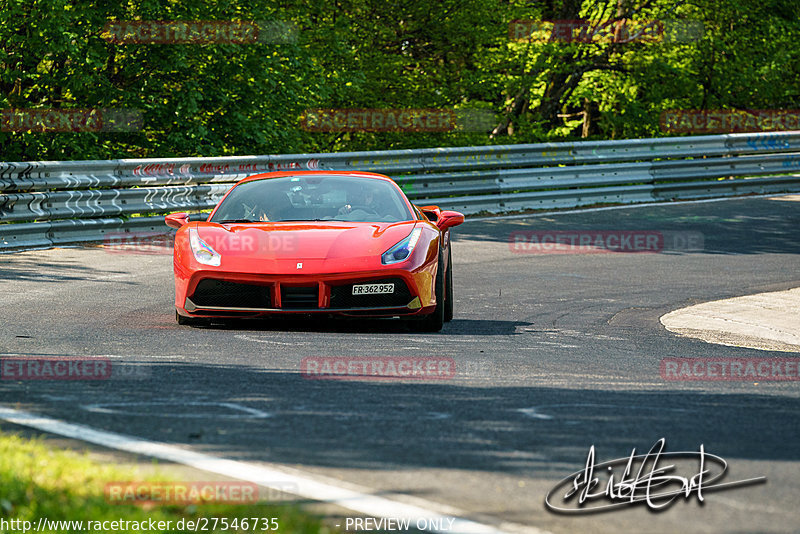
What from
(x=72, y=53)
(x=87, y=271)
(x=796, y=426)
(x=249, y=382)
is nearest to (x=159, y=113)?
(x=72, y=53)

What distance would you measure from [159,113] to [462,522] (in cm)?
1601

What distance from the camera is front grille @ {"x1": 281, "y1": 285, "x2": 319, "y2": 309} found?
8.95 metres

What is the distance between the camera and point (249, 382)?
21.9ft

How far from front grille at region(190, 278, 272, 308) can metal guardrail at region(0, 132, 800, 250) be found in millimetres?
6152

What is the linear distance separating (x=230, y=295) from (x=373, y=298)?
3.57 ft

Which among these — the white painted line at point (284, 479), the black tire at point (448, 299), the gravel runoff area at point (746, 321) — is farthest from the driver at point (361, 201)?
the white painted line at point (284, 479)

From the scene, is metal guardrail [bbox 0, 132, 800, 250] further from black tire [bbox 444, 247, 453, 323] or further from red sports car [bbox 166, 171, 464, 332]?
black tire [bbox 444, 247, 453, 323]

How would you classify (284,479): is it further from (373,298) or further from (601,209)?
(601,209)

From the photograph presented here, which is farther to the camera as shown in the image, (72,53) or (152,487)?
(72,53)

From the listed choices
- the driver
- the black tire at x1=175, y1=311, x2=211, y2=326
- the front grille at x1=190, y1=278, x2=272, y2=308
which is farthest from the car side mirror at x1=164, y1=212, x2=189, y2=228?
the driver

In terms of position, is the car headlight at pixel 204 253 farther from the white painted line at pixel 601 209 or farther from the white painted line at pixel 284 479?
the white painted line at pixel 601 209

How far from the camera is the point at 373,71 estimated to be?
954 inches

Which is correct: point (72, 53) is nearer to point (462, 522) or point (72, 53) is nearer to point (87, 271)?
point (87, 271)

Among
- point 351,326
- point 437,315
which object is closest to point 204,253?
point 351,326
